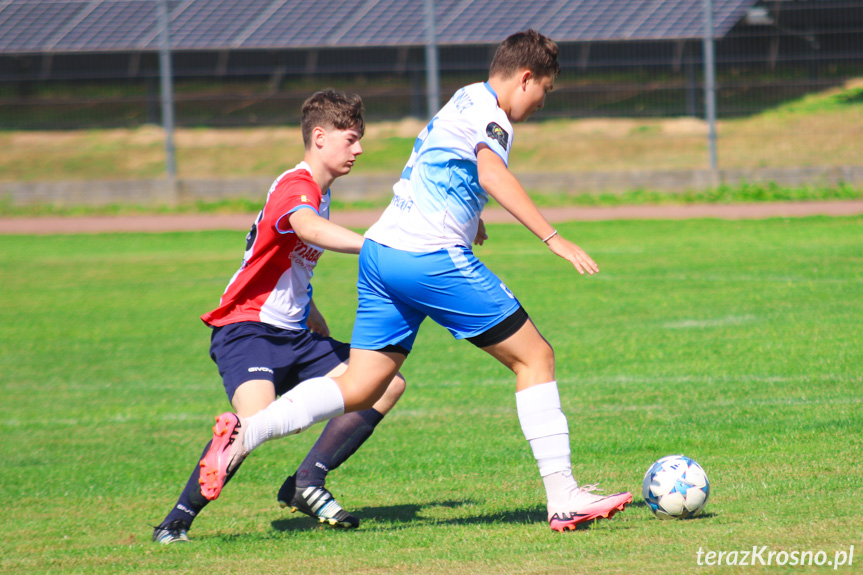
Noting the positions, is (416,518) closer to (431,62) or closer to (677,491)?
(677,491)

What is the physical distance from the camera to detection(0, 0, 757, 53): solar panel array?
19812 millimetres

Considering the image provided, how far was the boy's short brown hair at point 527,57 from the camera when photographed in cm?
411

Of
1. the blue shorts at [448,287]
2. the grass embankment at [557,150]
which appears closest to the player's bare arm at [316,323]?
the blue shorts at [448,287]

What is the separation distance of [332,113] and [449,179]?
2.71 ft

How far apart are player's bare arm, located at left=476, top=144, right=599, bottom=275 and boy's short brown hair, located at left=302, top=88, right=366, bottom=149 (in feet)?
3.06

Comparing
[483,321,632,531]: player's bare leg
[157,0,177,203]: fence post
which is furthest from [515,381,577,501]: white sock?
[157,0,177,203]: fence post

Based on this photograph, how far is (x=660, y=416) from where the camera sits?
19.8 feet

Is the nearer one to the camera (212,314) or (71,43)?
(212,314)

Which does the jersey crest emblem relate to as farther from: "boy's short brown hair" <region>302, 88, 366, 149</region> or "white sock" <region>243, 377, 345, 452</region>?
"white sock" <region>243, 377, 345, 452</region>

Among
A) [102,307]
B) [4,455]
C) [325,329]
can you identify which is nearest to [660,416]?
[325,329]

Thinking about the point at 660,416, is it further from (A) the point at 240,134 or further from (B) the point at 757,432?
(A) the point at 240,134

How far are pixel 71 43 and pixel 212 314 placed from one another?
63.0 ft

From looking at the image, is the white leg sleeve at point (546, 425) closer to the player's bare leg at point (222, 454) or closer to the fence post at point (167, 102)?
the player's bare leg at point (222, 454)

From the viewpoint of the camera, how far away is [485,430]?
614 centimetres
